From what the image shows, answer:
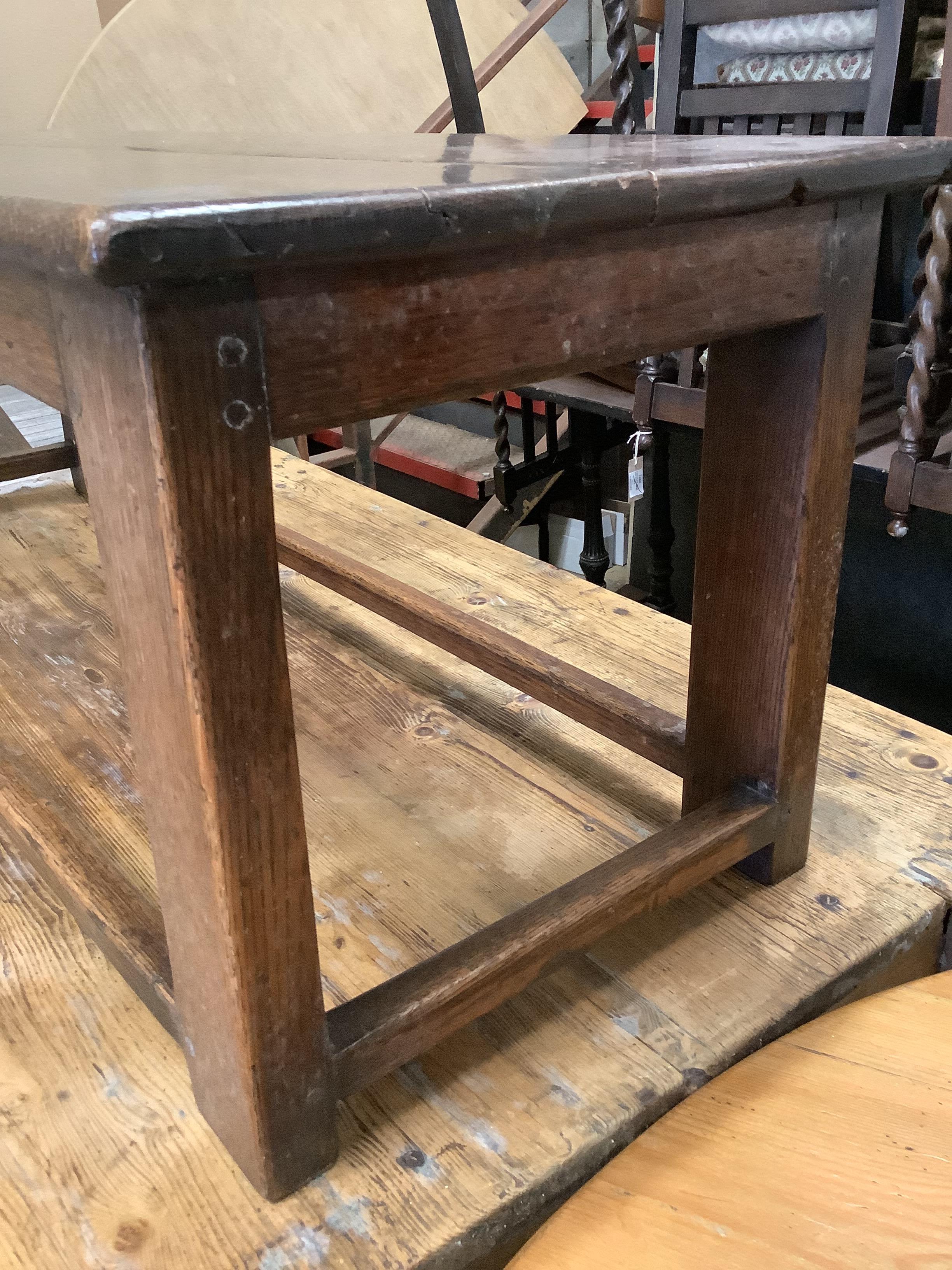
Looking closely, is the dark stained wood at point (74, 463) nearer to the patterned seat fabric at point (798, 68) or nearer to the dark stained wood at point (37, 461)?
the dark stained wood at point (37, 461)

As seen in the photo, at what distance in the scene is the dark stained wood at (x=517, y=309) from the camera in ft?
1.60

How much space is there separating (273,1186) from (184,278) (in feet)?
1.85

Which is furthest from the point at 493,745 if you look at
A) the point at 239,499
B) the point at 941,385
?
the point at 941,385

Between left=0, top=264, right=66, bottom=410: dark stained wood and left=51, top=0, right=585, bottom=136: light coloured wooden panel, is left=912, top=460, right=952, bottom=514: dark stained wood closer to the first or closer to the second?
left=0, top=264, right=66, bottom=410: dark stained wood

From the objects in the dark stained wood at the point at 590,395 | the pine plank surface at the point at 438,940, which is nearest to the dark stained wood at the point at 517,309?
the pine plank surface at the point at 438,940

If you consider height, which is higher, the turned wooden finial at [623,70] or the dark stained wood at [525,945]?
the turned wooden finial at [623,70]

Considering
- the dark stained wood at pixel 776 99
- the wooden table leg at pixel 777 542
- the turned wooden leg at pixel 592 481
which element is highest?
the dark stained wood at pixel 776 99

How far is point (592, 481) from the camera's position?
9.66ft

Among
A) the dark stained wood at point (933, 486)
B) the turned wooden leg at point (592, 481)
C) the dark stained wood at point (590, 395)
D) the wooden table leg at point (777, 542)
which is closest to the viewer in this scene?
the wooden table leg at point (777, 542)

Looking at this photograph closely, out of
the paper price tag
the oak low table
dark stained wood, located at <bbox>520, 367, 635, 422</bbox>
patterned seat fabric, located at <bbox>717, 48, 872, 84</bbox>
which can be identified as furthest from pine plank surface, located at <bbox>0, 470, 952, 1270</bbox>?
patterned seat fabric, located at <bbox>717, 48, 872, 84</bbox>

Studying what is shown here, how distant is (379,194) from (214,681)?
10.0 inches

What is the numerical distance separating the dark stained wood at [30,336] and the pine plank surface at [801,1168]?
0.57 meters

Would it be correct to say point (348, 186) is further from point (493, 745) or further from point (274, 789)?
point (493, 745)

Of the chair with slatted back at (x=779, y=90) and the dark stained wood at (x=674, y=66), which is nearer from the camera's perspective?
the chair with slatted back at (x=779, y=90)
